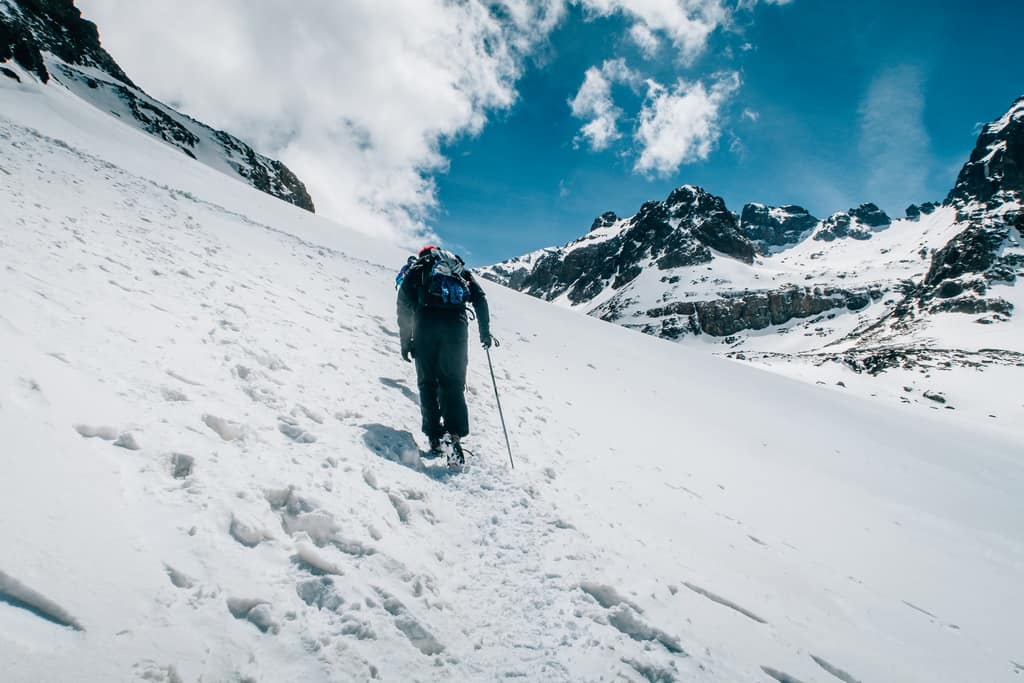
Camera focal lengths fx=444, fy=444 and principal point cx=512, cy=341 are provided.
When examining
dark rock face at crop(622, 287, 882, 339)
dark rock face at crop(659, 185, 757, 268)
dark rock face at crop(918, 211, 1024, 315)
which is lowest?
dark rock face at crop(622, 287, 882, 339)

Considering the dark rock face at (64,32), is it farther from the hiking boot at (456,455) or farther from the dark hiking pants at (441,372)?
the hiking boot at (456,455)

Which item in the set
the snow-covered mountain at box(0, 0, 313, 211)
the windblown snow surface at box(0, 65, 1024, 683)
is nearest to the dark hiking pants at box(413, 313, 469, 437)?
the windblown snow surface at box(0, 65, 1024, 683)

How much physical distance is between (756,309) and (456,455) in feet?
472

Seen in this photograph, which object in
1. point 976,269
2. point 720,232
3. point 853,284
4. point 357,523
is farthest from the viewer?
point 720,232

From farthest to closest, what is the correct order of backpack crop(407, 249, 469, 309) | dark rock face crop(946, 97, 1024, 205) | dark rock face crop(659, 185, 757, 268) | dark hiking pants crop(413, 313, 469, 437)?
1. dark rock face crop(659, 185, 757, 268)
2. dark rock face crop(946, 97, 1024, 205)
3. backpack crop(407, 249, 469, 309)
4. dark hiking pants crop(413, 313, 469, 437)

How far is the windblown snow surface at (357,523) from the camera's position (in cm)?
218

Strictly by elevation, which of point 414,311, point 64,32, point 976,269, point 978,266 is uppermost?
point 64,32

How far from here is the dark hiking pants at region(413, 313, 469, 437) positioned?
17.5ft

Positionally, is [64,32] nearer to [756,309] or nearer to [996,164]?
[756,309]

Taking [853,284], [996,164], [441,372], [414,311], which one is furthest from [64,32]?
[996,164]

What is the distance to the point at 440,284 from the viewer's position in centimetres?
564

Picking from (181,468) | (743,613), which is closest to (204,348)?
(181,468)

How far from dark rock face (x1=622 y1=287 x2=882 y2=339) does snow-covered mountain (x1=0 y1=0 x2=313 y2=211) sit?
113m

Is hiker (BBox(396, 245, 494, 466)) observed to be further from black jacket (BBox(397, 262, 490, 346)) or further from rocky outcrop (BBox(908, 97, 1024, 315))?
rocky outcrop (BBox(908, 97, 1024, 315))
